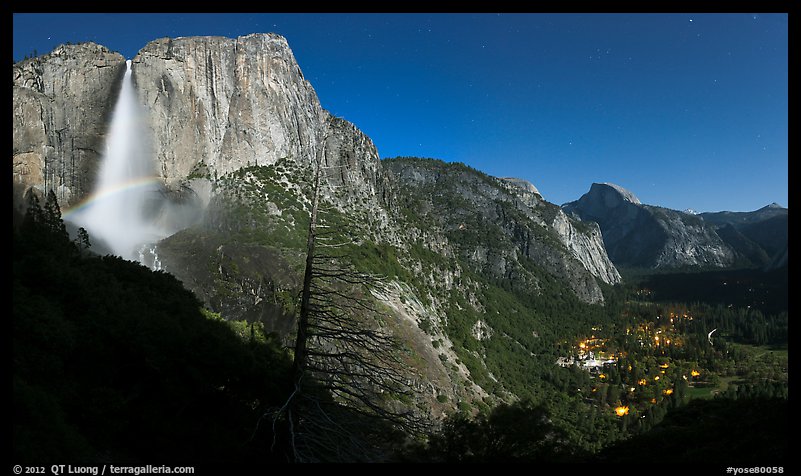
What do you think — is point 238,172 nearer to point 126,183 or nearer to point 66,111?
point 126,183

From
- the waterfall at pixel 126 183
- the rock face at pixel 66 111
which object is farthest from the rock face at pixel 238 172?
the waterfall at pixel 126 183

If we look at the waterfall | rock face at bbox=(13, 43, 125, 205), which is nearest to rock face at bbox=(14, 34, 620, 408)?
rock face at bbox=(13, 43, 125, 205)

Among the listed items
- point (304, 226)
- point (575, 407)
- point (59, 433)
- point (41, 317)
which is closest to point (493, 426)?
point (59, 433)

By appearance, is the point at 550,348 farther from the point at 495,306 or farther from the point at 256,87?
the point at 256,87

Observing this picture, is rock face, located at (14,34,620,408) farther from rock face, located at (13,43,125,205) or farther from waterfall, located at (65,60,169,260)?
waterfall, located at (65,60,169,260)

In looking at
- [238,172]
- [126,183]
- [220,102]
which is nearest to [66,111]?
[126,183]
